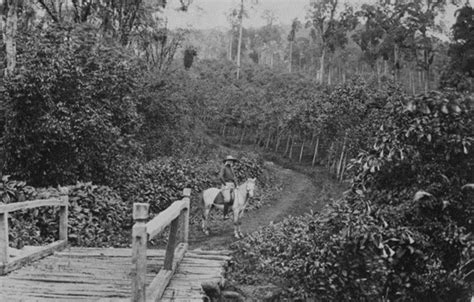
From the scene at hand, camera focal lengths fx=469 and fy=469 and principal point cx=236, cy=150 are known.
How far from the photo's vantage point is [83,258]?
6.97 meters

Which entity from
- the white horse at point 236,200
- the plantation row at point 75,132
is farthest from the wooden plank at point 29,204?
the white horse at point 236,200

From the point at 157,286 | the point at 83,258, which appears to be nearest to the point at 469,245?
the point at 157,286

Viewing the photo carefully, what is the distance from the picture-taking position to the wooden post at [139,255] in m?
4.16

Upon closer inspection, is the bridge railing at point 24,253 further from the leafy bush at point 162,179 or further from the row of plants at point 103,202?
the leafy bush at point 162,179

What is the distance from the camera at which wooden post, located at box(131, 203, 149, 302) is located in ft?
13.7

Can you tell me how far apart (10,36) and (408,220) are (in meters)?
11.2

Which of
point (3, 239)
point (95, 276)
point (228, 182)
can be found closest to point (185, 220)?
point (95, 276)

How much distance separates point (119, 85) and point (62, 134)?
2.69 meters

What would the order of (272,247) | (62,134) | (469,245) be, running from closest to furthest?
(469,245) → (272,247) → (62,134)

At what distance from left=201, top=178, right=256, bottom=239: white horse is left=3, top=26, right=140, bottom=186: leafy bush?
3.12 m

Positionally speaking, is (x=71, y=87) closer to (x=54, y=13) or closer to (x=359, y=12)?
(x=54, y=13)

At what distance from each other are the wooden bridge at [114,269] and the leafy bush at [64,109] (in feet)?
17.5

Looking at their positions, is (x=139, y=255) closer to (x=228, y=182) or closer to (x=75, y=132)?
(x=228, y=182)

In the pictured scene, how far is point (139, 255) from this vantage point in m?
4.18
